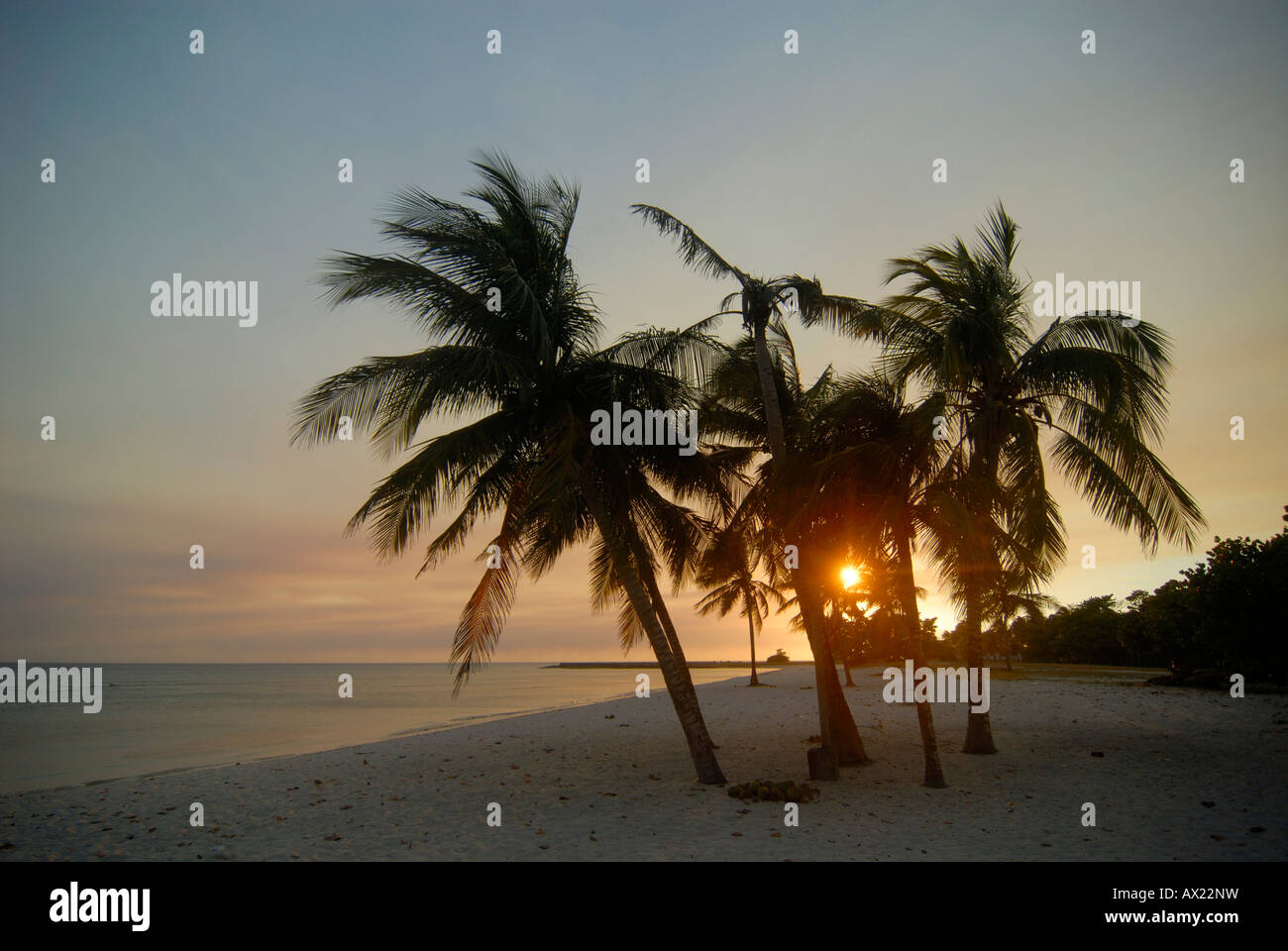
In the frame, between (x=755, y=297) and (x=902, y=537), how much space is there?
15.4 feet

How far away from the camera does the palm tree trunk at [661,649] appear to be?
37.9 ft

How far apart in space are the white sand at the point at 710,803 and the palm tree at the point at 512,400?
6.69 ft

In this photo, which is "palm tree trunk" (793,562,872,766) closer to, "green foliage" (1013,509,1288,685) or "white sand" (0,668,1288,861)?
"white sand" (0,668,1288,861)

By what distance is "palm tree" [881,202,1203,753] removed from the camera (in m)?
11.3

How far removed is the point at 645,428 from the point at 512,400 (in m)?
2.26

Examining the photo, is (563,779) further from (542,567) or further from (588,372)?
(588,372)

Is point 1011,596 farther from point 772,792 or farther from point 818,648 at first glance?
point 772,792

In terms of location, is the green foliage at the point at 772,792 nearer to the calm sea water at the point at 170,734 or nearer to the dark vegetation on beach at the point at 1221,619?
the dark vegetation on beach at the point at 1221,619

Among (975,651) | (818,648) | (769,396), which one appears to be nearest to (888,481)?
(769,396)

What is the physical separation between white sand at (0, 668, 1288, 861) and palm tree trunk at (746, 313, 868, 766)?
539 millimetres
